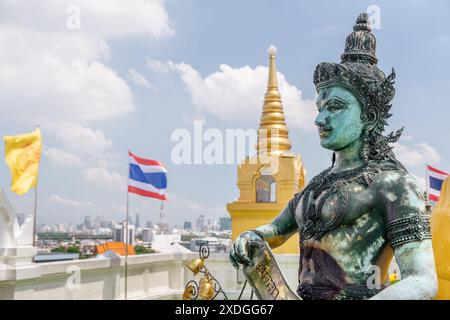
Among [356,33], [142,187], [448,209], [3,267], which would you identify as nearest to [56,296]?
[3,267]

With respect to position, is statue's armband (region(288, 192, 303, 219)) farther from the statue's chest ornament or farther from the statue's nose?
the statue's nose

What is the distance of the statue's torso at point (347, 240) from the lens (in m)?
2.56

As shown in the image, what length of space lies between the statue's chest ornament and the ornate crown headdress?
0.37 feet

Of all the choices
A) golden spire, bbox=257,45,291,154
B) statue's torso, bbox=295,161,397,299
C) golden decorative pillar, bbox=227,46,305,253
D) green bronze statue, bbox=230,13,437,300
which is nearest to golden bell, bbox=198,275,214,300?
green bronze statue, bbox=230,13,437,300

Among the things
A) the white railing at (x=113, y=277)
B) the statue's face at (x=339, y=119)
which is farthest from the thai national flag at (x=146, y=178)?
the statue's face at (x=339, y=119)

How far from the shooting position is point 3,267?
7.48 metres

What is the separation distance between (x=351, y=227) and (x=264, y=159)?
1167cm

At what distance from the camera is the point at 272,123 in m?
14.7

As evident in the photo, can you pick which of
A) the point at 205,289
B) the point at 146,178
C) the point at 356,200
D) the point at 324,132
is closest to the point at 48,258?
the point at 146,178

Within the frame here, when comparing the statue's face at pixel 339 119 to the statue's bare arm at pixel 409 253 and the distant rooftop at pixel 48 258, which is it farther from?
the distant rooftop at pixel 48 258

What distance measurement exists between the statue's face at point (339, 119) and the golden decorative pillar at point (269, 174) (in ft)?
34.6

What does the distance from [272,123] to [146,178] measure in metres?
3.94

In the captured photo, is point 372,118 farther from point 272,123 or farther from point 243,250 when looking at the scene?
point 272,123

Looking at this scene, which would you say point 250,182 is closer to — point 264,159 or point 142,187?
point 264,159
